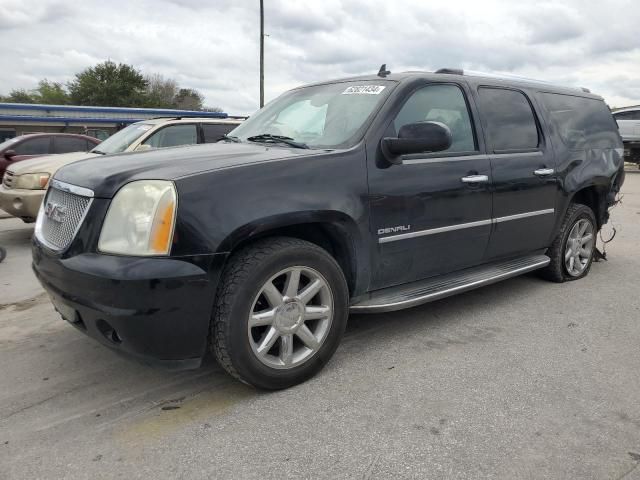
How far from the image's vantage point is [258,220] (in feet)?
8.95

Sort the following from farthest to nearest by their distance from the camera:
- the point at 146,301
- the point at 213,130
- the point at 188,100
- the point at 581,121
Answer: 1. the point at 188,100
2. the point at 213,130
3. the point at 581,121
4. the point at 146,301

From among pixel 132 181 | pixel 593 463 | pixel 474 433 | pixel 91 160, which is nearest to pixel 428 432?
pixel 474 433

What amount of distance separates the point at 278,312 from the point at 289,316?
0.25 ft

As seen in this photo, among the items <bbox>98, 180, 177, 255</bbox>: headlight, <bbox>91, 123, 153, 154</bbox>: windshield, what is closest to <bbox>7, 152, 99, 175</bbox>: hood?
<bbox>91, 123, 153, 154</bbox>: windshield

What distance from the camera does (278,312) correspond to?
288 cm

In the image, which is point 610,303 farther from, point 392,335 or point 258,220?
point 258,220

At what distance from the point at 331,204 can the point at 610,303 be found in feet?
9.61

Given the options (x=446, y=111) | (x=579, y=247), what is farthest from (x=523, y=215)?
(x=579, y=247)

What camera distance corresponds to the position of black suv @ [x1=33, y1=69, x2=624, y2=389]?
2564 millimetres

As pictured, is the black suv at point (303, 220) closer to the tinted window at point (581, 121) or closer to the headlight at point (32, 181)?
the tinted window at point (581, 121)

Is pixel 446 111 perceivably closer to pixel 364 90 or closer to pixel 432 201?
pixel 364 90

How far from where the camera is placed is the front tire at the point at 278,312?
8.83 ft

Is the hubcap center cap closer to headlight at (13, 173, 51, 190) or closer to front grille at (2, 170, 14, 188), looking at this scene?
headlight at (13, 173, 51, 190)

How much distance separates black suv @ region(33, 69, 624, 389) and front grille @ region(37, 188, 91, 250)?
1 cm
